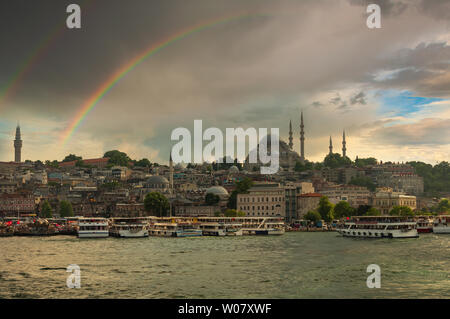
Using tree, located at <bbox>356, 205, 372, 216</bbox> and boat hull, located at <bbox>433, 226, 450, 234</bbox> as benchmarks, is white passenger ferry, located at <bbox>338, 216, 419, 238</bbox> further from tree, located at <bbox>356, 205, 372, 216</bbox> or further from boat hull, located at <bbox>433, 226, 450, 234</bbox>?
tree, located at <bbox>356, 205, 372, 216</bbox>

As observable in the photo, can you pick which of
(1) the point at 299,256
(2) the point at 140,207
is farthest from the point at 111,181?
(1) the point at 299,256

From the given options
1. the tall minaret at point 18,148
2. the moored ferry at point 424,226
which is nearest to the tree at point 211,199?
the moored ferry at point 424,226

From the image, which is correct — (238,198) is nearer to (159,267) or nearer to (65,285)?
(159,267)

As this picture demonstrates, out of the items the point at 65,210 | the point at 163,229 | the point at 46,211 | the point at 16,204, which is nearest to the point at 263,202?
the point at 163,229

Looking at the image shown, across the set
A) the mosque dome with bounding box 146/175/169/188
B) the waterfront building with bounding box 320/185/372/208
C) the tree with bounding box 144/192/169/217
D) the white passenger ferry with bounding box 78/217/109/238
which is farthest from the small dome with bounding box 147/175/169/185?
the white passenger ferry with bounding box 78/217/109/238

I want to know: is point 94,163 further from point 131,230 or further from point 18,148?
point 131,230
